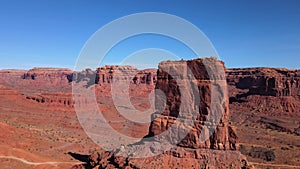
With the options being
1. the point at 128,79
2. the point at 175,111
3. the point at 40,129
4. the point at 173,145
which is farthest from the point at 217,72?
the point at 128,79

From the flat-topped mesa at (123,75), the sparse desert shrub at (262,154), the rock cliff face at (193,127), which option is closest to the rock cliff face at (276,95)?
the sparse desert shrub at (262,154)

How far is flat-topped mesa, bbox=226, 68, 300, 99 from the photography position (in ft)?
328

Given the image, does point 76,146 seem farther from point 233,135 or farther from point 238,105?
point 238,105

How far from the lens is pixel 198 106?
27984 mm

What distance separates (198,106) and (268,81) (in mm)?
83149

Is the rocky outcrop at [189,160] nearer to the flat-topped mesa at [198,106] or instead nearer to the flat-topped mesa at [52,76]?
the flat-topped mesa at [198,106]

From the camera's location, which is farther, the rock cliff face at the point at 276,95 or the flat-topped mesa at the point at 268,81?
the flat-topped mesa at the point at 268,81

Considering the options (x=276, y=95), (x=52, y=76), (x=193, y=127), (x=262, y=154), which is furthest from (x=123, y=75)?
(x=193, y=127)

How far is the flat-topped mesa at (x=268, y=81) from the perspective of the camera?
3933 inches

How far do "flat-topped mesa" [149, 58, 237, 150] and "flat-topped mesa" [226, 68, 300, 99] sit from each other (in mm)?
78679

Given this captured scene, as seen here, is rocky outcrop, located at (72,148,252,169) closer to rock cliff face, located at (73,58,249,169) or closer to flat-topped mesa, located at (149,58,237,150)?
rock cliff face, located at (73,58,249,169)

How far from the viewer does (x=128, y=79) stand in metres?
138

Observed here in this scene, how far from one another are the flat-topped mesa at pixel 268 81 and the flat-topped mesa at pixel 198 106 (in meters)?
78.7

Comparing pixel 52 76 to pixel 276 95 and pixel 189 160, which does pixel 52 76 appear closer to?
pixel 276 95
